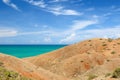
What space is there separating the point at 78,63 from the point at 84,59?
5.57 feet

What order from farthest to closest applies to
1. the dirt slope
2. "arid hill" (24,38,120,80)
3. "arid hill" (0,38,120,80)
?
"arid hill" (24,38,120,80) < "arid hill" (0,38,120,80) < the dirt slope

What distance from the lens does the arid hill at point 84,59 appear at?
4266cm

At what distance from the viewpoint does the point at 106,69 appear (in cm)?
3794

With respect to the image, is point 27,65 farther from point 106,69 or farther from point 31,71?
point 106,69

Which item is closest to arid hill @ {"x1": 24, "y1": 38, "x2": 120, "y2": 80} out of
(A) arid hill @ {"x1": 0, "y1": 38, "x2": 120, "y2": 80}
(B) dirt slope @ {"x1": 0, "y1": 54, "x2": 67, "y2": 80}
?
(A) arid hill @ {"x1": 0, "y1": 38, "x2": 120, "y2": 80}

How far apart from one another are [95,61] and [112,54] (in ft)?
14.7

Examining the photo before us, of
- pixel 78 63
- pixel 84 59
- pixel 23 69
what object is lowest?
pixel 78 63

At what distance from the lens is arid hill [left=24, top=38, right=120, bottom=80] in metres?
42.7

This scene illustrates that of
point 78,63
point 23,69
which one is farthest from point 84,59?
point 23,69

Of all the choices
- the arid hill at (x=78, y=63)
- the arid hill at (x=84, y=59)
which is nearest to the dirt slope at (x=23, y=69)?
the arid hill at (x=78, y=63)

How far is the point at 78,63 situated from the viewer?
49688 mm

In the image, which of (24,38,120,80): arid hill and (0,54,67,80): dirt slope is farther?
(24,38,120,80): arid hill

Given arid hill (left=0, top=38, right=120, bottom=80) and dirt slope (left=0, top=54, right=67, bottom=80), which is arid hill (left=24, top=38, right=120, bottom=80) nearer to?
arid hill (left=0, top=38, right=120, bottom=80)

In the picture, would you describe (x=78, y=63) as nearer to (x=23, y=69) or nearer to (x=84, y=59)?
(x=84, y=59)
